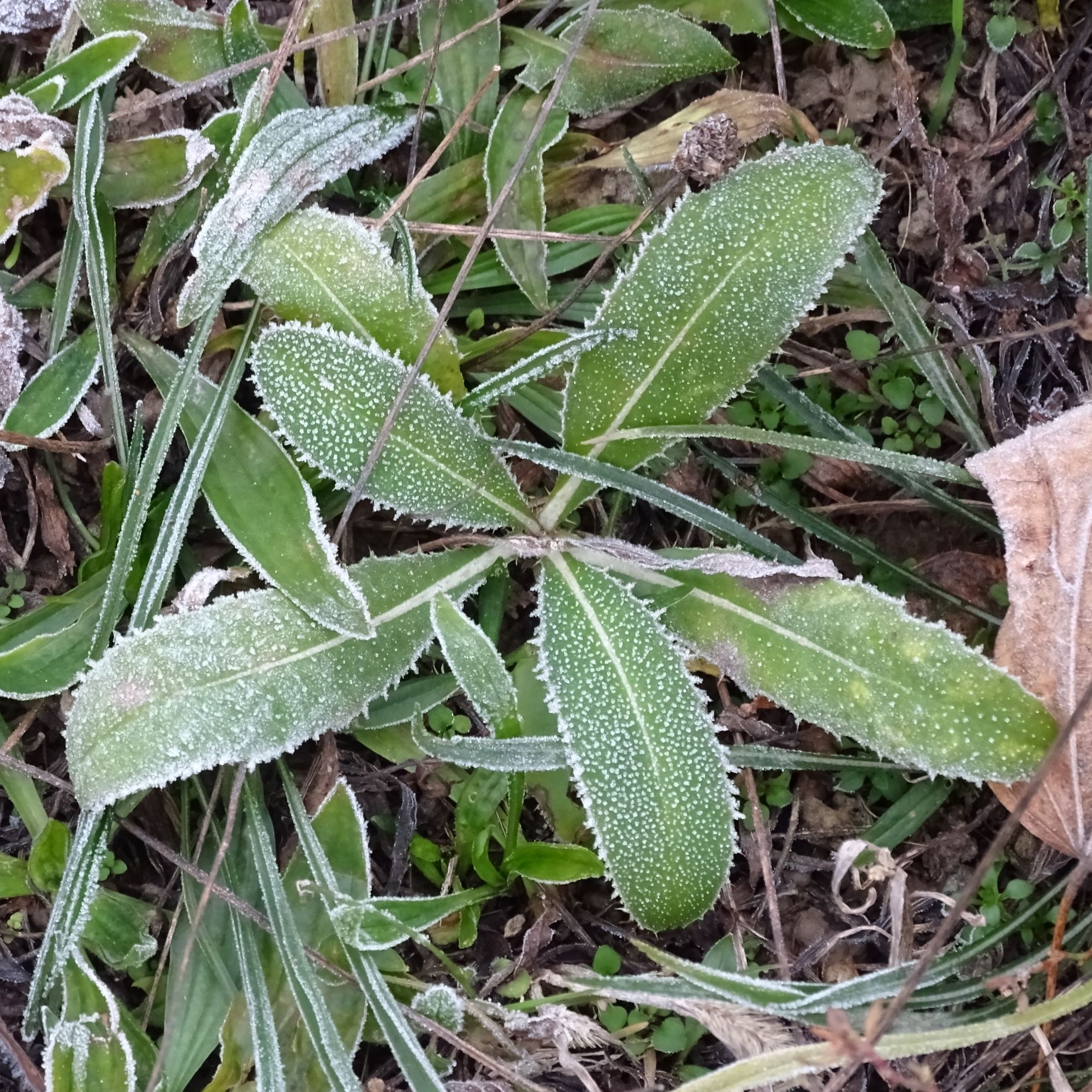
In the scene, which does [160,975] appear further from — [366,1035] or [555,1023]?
[555,1023]

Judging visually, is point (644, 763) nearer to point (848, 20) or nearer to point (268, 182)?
Answer: point (268, 182)

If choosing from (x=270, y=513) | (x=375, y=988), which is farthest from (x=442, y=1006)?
(x=270, y=513)

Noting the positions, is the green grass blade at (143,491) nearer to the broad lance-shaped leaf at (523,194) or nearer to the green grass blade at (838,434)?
the broad lance-shaped leaf at (523,194)

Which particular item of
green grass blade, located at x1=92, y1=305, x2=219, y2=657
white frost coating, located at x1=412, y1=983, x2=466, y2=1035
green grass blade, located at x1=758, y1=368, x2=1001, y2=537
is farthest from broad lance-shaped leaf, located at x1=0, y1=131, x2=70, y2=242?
white frost coating, located at x1=412, y1=983, x2=466, y2=1035

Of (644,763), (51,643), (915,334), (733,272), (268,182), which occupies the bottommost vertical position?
(644,763)

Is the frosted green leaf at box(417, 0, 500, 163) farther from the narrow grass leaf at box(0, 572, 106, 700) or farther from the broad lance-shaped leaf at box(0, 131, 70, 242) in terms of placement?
the narrow grass leaf at box(0, 572, 106, 700)

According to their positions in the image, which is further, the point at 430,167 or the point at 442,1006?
the point at 430,167

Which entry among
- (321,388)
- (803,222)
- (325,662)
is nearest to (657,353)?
(803,222)

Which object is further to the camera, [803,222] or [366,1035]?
[366,1035]
